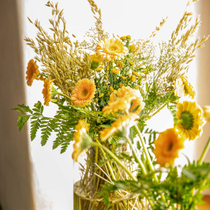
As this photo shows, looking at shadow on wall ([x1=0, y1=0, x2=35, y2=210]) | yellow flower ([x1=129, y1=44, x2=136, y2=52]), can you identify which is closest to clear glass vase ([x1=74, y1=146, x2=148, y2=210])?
yellow flower ([x1=129, y1=44, x2=136, y2=52])

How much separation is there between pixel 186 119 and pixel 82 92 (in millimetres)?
229

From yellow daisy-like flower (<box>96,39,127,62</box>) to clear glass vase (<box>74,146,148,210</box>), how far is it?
0.23m

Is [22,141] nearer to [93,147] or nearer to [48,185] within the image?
[48,185]

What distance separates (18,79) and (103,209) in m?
0.66

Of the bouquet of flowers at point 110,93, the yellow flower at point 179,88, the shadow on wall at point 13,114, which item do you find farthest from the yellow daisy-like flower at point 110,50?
the shadow on wall at point 13,114

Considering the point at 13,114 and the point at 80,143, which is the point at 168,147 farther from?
the point at 13,114

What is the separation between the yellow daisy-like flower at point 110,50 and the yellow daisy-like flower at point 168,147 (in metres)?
0.21

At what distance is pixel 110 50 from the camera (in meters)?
0.50

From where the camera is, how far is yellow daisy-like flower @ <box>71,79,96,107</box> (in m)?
0.48

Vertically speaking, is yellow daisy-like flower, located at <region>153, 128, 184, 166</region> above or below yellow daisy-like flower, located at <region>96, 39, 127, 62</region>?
below

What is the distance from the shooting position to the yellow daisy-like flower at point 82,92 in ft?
1.56

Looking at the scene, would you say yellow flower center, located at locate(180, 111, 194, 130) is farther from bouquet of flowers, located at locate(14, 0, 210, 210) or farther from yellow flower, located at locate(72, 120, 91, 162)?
yellow flower, located at locate(72, 120, 91, 162)

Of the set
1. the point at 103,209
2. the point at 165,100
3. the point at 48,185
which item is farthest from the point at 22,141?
the point at 165,100

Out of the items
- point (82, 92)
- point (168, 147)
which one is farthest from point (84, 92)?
point (168, 147)
